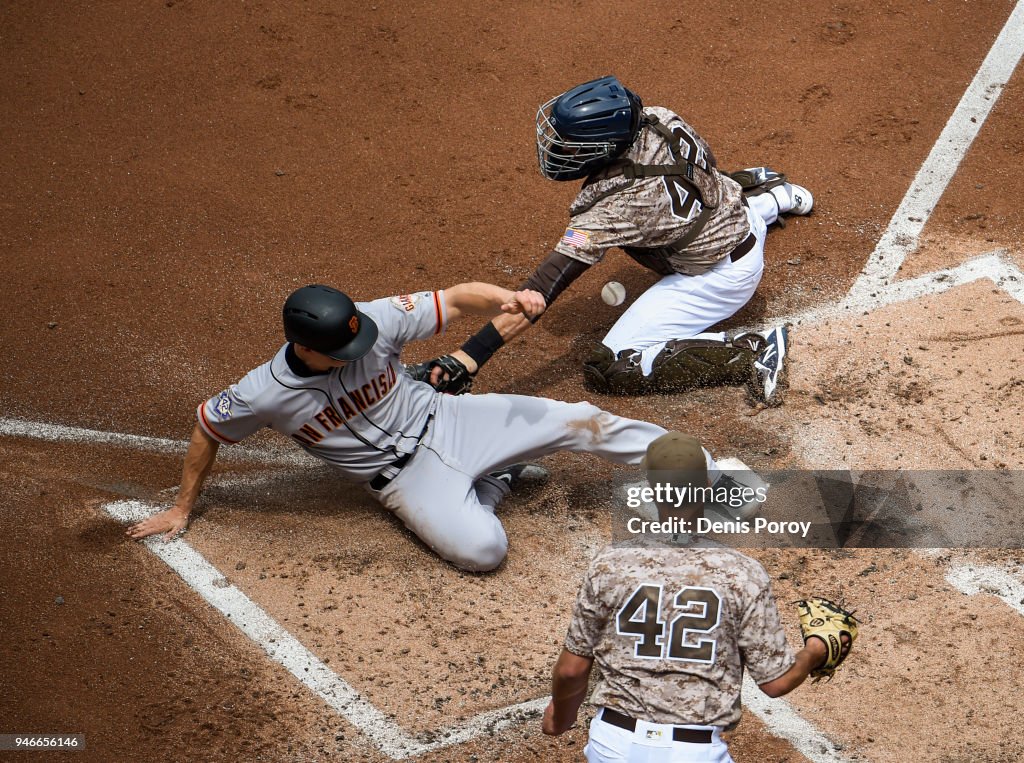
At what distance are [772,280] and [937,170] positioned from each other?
1.60 m

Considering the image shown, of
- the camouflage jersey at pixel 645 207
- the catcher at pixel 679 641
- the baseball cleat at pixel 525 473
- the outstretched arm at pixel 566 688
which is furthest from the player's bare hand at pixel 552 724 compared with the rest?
the camouflage jersey at pixel 645 207

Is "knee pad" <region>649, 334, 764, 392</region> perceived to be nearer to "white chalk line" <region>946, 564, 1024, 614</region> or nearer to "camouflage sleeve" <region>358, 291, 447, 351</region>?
"camouflage sleeve" <region>358, 291, 447, 351</region>

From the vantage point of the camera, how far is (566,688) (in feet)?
12.1

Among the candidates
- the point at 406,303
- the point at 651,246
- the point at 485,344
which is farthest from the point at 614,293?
the point at 406,303

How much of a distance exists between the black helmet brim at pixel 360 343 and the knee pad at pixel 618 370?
1.64 metres

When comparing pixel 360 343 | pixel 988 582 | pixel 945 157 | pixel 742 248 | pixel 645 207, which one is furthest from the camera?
pixel 945 157

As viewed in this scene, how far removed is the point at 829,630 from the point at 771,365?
2.76m

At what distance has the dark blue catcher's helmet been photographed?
5.86m

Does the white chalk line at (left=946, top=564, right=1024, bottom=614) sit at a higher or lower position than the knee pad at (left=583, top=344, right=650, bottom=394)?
higher

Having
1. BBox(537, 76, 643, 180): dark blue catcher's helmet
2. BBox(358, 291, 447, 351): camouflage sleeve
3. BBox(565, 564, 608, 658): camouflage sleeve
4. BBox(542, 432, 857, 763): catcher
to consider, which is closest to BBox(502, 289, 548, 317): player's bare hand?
BBox(358, 291, 447, 351): camouflage sleeve

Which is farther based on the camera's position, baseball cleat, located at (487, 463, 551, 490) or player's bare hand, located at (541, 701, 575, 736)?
baseball cleat, located at (487, 463, 551, 490)

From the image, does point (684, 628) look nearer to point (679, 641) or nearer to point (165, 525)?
point (679, 641)

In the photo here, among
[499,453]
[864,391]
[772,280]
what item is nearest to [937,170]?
[772,280]

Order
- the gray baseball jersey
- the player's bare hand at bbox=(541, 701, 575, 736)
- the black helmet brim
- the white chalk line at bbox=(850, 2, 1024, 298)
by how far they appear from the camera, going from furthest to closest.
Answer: the white chalk line at bbox=(850, 2, 1024, 298) → the gray baseball jersey → the black helmet brim → the player's bare hand at bbox=(541, 701, 575, 736)
